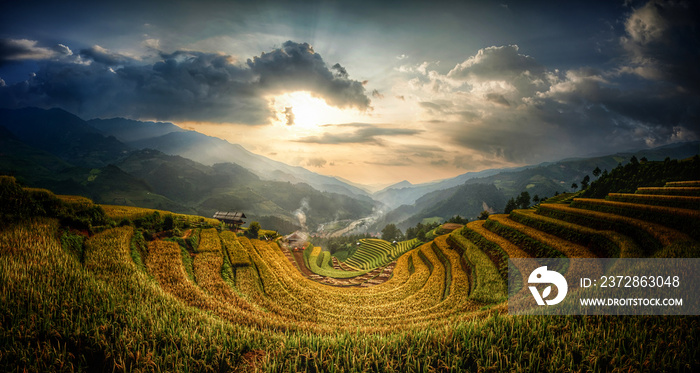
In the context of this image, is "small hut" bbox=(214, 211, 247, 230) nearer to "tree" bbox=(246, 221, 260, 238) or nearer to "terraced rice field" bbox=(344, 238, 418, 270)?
"tree" bbox=(246, 221, 260, 238)

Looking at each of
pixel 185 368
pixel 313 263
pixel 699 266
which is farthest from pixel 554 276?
pixel 313 263


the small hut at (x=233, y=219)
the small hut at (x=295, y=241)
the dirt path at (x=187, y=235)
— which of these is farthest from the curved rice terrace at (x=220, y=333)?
the small hut at (x=295, y=241)

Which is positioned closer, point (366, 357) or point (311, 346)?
point (366, 357)

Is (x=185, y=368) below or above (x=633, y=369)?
below

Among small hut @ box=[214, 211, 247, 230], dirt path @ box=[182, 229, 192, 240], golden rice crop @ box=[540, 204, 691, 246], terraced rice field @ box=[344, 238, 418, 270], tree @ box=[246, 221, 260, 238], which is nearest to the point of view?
golden rice crop @ box=[540, 204, 691, 246]

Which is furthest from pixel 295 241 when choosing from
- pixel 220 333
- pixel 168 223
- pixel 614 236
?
pixel 614 236

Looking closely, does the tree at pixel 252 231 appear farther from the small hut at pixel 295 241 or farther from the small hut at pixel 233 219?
the small hut at pixel 295 241

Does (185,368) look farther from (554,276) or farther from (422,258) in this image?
(422,258)

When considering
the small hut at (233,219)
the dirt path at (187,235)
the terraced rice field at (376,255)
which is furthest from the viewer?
the terraced rice field at (376,255)

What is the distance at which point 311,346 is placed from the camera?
4773 mm

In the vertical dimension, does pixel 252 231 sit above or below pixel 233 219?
below

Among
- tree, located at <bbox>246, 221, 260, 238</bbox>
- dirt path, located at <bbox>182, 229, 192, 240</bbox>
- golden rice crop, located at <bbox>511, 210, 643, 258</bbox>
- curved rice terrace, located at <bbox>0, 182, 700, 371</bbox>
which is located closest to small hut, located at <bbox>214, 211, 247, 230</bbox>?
tree, located at <bbox>246, 221, 260, 238</bbox>

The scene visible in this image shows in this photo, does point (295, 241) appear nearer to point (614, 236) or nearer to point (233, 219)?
point (233, 219)

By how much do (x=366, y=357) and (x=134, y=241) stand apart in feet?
47.8
